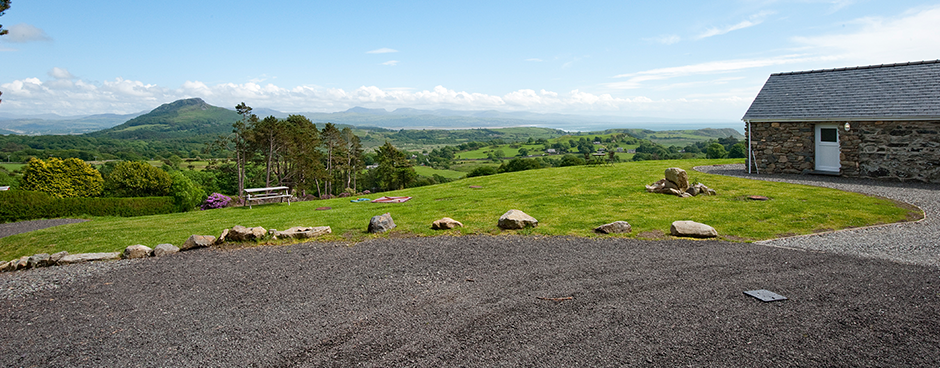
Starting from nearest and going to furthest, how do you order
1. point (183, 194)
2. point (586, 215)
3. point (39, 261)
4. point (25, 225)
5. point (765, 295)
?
point (765, 295), point (39, 261), point (586, 215), point (25, 225), point (183, 194)

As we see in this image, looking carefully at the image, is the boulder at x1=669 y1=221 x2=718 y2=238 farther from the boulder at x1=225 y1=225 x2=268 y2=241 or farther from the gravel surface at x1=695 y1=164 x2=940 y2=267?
the boulder at x1=225 y1=225 x2=268 y2=241

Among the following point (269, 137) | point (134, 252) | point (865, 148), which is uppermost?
point (269, 137)

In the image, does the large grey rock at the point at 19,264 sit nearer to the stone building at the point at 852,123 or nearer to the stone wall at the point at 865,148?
the stone building at the point at 852,123

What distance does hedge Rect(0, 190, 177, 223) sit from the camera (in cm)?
2034

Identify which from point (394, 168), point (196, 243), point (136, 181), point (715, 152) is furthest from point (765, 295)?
point (394, 168)

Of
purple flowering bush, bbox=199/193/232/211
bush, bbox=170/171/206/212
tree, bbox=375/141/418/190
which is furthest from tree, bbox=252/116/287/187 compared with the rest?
tree, bbox=375/141/418/190

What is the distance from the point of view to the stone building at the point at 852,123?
17.1 m

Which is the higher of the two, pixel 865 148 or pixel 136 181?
pixel 865 148

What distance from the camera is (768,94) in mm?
22078

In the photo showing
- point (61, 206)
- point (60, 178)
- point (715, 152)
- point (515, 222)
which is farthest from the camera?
point (715, 152)

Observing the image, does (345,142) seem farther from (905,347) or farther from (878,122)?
(905,347)

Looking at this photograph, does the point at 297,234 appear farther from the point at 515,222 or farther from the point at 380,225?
the point at 515,222

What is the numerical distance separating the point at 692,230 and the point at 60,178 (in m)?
34.0

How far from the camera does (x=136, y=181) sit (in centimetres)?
2762
